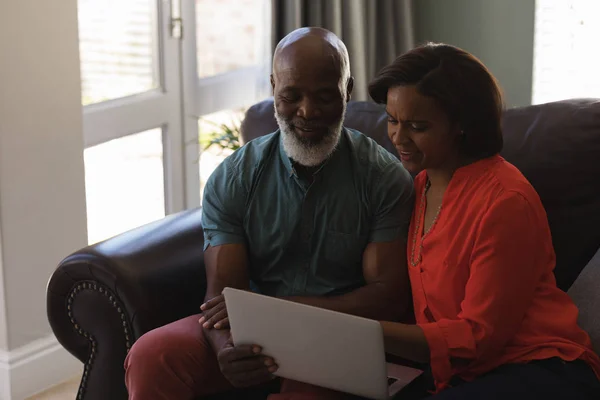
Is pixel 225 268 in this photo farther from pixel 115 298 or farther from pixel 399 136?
pixel 399 136

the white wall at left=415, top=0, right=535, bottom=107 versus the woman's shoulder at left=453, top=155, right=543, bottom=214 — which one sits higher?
the white wall at left=415, top=0, right=535, bottom=107

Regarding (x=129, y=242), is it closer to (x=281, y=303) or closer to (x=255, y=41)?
(x=281, y=303)

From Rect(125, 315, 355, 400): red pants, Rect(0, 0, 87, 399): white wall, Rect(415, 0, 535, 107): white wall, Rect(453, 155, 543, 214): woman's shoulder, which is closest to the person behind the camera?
Rect(453, 155, 543, 214): woman's shoulder

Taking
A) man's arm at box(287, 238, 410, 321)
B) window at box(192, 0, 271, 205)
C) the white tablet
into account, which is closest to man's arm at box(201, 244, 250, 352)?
man's arm at box(287, 238, 410, 321)

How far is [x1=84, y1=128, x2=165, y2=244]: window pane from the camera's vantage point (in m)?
3.17

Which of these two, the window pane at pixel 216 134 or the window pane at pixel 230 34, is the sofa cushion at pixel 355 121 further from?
the window pane at pixel 230 34

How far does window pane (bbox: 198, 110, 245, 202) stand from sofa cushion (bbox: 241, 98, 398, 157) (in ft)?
2.27

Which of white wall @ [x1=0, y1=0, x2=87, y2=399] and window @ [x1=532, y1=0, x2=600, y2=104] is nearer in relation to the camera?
white wall @ [x1=0, y1=0, x2=87, y2=399]

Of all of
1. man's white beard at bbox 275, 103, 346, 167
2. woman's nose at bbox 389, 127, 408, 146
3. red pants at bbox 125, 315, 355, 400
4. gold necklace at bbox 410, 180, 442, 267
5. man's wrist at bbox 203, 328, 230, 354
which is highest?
woman's nose at bbox 389, 127, 408, 146

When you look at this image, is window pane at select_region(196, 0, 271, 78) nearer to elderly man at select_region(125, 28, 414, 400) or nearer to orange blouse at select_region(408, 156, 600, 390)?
elderly man at select_region(125, 28, 414, 400)

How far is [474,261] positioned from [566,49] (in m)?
2.15

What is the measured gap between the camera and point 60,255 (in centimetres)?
286

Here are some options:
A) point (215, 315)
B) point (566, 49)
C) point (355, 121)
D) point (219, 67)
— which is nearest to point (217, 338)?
point (215, 315)

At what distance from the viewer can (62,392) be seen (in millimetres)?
2895
